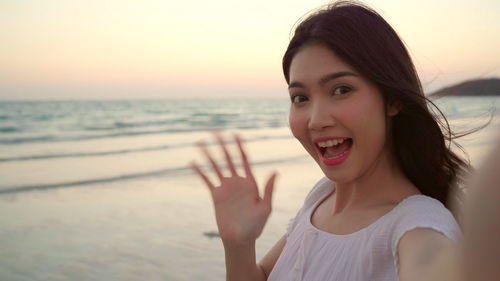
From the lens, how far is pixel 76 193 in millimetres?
8922

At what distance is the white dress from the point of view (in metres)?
1.64

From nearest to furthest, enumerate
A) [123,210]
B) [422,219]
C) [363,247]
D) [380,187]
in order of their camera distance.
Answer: [422,219] → [363,247] → [380,187] → [123,210]

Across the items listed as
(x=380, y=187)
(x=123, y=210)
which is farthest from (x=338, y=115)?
(x=123, y=210)

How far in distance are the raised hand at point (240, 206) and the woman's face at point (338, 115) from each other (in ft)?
0.88

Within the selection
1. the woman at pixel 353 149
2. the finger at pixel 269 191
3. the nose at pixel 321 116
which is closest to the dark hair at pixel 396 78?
the woman at pixel 353 149

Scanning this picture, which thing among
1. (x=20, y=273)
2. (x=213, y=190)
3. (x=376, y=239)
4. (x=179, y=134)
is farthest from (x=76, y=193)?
(x=179, y=134)

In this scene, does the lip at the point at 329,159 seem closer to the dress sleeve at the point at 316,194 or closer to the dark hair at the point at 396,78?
the dark hair at the point at 396,78

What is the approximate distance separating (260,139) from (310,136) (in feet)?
54.8

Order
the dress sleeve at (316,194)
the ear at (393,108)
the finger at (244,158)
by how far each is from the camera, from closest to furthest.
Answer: the ear at (393,108)
the finger at (244,158)
the dress sleeve at (316,194)

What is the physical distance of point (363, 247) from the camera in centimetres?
183

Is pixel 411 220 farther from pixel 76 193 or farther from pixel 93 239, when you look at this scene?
pixel 76 193

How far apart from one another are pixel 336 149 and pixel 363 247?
1.34ft

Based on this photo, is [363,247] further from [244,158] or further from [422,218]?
[244,158]

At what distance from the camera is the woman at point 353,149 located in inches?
76.0
